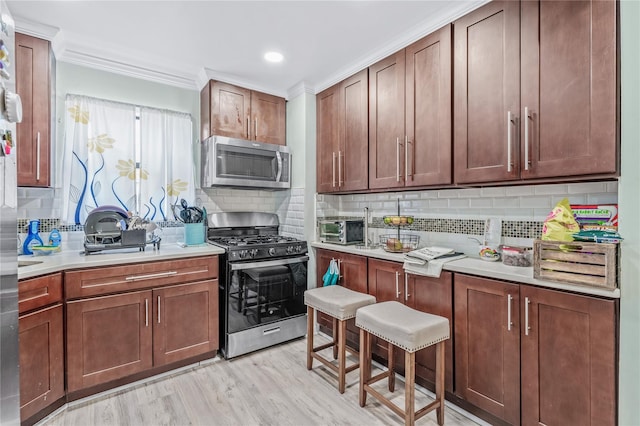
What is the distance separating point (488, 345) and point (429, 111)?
1527 mm

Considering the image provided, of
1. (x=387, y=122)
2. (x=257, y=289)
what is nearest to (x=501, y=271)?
(x=387, y=122)

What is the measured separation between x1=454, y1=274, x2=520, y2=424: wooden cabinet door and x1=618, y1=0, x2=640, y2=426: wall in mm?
407

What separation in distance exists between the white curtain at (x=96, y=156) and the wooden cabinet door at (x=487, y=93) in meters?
2.66

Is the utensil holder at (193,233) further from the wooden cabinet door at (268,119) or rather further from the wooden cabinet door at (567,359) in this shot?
the wooden cabinet door at (567,359)

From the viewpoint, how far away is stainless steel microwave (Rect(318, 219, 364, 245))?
2.90 metres

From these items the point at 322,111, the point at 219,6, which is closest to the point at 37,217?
the point at 219,6

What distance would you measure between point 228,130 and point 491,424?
3.00 meters

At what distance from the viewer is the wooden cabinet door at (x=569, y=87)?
1.44 metres

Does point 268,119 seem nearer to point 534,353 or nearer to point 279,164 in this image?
point 279,164

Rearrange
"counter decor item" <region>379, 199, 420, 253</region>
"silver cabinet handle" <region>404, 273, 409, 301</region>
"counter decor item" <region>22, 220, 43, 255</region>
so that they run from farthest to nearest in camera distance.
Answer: "counter decor item" <region>379, 199, 420, 253</region>, "counter decor item" <region>22, 220, 43, 255</region>, "silver cabinet handle" <region>404, 273, 409, 301</region>

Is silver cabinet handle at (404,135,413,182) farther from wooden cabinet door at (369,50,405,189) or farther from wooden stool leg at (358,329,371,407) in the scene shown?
wooden stool leg at (358,329,371,407)

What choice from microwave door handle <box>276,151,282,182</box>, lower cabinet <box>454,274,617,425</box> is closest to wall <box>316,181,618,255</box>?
microwave door handle <box>276,151,282,182</box>

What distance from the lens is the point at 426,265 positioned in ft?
6.69

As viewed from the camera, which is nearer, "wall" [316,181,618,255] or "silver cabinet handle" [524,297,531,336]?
"silver cabinet handle" [524,297,531,336]
